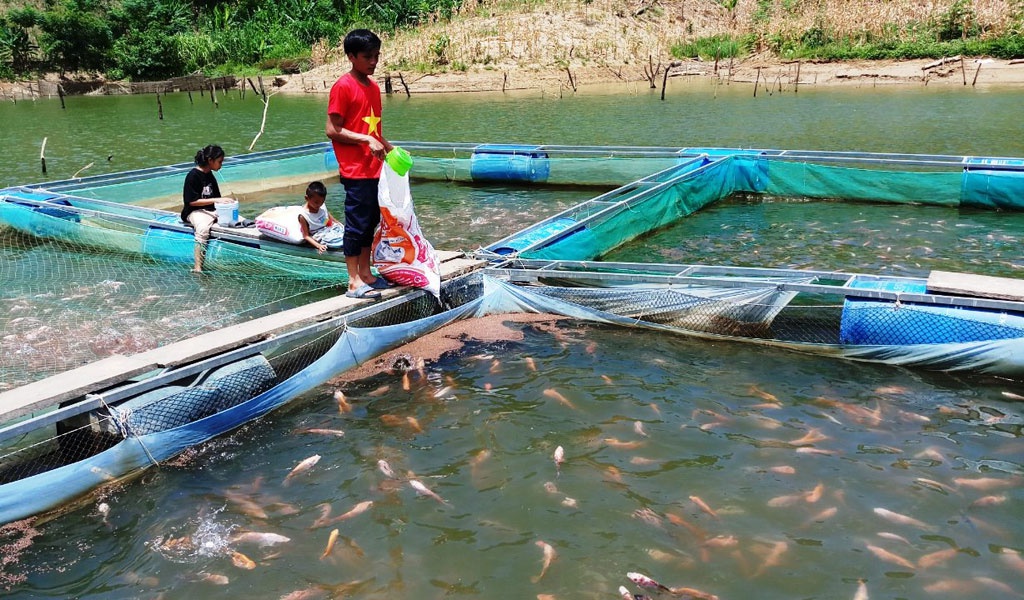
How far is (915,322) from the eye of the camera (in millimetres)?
6031

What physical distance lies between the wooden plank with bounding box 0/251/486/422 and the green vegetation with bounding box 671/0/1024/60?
3748 cm

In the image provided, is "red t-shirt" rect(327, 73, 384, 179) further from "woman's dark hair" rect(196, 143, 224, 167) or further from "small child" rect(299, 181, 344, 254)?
"woman's dark hair" rect(196, 143, 224, 167)

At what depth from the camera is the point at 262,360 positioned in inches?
230

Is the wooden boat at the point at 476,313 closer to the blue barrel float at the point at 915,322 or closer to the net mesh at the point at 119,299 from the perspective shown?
the blue barrel float at the point at 915,322

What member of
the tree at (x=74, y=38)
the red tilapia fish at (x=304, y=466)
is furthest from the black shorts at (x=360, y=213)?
the tree at (x=74, y=38)

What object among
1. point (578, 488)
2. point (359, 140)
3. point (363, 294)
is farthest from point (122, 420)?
point (578, 488)

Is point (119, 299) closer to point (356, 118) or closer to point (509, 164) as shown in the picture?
point (356, 118)

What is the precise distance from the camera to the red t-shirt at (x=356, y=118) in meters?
6.01

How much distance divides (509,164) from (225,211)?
6.20 meters

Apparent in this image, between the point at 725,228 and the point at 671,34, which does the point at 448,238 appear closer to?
the point at 725,228

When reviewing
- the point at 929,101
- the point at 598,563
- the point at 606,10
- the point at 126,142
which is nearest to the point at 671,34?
Answer: the point at 606,10

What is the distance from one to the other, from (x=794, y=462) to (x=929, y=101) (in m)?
27.5

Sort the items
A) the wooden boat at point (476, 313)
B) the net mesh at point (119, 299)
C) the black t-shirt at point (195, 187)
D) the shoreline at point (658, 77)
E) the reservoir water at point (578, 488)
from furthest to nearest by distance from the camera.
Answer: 1. the shoreline at point (658, 77)
2. the black t-shirt at point (195, 187)
3. the net mesh at point (119, 299)
4. the wooden boat at point (476, 313)
5. the reservoir water at point (578, 488)

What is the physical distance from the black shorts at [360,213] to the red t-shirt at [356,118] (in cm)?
8
